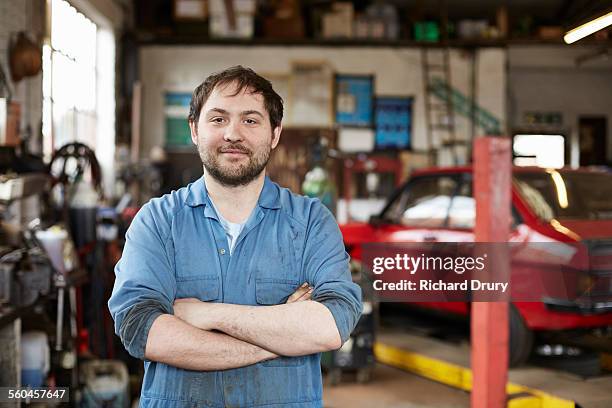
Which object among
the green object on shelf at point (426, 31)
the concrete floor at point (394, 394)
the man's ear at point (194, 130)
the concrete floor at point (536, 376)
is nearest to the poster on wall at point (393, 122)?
the green object on shelf at point (426, 31)

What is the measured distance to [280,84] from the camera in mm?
11125

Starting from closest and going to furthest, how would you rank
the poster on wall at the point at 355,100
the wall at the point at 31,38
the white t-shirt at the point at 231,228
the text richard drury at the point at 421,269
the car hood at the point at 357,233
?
1. the white t-shirt at the point at 231,228
2. the text richard drury at the point at 421,269
3. the wall at the point at 31,38
4. the car hood at the point at 357,233
5. the poster on wall at the point at 355,100

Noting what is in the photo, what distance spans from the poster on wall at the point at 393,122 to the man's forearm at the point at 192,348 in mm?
9816

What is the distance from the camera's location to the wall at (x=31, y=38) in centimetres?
437

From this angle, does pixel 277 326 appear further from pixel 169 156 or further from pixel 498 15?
pixel 498 15

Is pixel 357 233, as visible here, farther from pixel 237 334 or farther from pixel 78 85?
pixel 237 334

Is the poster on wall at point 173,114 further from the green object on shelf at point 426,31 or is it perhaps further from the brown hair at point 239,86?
the brown hair at point 239,86

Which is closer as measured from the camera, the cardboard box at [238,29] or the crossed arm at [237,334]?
the crossed arm at [237,334]

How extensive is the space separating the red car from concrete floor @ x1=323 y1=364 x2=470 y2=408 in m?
0.52

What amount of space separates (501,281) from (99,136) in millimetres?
7343

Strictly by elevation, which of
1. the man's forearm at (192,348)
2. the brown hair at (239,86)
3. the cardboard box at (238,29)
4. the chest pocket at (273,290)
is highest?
the cardboard box at (238,29)

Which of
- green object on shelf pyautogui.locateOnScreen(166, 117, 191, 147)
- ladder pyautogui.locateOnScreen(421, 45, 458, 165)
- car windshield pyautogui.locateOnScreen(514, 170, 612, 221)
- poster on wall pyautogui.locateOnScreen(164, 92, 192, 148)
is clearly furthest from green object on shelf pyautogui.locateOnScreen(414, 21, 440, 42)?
car windshield pyautogui.locateOnScreen(514, 170, 612, 221)

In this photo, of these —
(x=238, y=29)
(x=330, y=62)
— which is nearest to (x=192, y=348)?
(x=238, y=29)

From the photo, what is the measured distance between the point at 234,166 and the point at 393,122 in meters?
9.78
